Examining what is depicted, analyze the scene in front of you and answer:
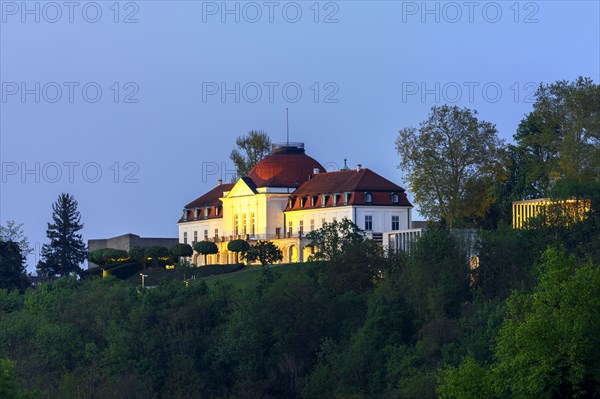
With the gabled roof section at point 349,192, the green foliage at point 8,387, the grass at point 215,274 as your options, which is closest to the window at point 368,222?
the gabled roof section at point 349,192

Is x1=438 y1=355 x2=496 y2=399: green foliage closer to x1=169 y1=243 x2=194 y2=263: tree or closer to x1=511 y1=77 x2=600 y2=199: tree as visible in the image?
x1=511 y1=77 x2=600 y2=199: tree

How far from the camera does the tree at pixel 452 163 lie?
9712 centimetres

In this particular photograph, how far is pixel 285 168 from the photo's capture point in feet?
403

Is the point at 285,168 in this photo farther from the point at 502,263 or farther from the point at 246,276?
the point at 502,263

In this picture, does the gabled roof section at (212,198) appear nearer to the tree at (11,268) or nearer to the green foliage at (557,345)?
the tree at (11,268)

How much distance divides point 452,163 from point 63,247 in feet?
133

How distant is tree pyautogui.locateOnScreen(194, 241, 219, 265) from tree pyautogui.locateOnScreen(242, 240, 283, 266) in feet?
15.8

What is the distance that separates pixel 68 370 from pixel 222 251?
3309 centimetres

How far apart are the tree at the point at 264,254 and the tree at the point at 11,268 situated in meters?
16.7

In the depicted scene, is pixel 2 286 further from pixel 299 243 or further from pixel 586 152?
pixel 586 152

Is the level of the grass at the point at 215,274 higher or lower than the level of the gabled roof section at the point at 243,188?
lower

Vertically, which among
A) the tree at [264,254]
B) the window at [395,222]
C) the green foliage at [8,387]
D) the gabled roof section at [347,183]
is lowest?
the green foliage at [8,387]

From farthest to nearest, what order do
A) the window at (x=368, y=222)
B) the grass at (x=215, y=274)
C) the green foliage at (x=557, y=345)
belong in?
1. the window at (x=368, y=222)
2. the grass at (x=215, y=274)
3. the green foliage at (x=557, y=345)

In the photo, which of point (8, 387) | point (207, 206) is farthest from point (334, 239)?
point (8, 387)
